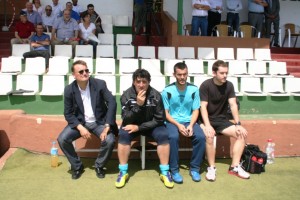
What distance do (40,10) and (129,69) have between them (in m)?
3.68

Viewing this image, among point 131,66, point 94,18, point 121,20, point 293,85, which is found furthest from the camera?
point 121,20

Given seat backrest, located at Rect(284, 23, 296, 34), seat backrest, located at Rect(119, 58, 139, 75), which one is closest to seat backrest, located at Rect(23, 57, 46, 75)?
seat backrest, located at Rect(119, 58, 139, 75)

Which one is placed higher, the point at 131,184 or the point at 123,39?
the point at 123,39

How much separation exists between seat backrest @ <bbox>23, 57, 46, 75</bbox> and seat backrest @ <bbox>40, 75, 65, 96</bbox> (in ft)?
2.34

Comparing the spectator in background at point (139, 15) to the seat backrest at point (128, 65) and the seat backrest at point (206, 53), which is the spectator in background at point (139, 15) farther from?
the seat backrest at point (128, 65)

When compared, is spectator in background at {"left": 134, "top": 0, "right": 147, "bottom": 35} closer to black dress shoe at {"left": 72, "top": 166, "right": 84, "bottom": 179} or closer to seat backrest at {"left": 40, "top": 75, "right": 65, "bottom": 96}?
seat backrest at {"left": 40, "top": 75, "right": 65, "bottom": 96}

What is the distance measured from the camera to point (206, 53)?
27.2ft

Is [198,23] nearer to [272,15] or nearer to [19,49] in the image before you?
[272,15]

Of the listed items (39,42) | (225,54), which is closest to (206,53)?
(225,54)

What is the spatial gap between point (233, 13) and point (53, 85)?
18.5ft

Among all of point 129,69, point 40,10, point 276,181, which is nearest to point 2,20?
point 40,10

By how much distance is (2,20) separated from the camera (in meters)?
9.98

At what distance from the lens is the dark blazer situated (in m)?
4.06

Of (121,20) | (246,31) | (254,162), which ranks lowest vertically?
(254,162)
